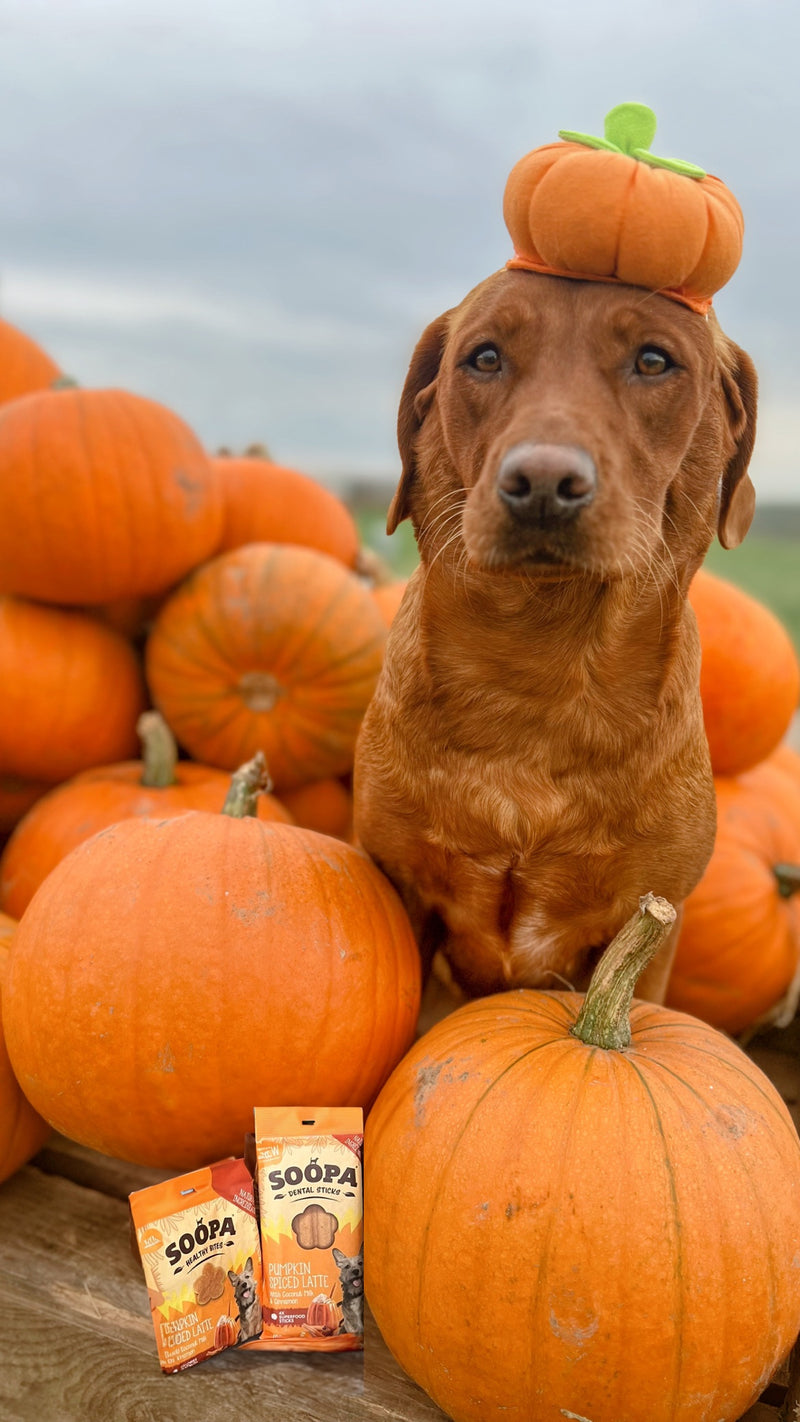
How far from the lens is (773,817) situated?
9.36ft

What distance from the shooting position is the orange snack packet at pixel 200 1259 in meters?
1.52

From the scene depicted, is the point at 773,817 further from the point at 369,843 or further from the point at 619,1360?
the point at 619,1360

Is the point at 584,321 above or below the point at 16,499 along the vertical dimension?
above

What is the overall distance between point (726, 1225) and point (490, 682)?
2.96 ft

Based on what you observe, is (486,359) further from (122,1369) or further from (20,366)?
(20,366)

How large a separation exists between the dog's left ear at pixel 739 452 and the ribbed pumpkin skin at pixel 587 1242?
934 millimetres

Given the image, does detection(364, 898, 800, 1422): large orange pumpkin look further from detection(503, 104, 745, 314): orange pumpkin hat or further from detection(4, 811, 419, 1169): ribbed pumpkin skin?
detection(503, 104, 745, 314): orange pumpkin hat

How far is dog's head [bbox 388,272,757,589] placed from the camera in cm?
142

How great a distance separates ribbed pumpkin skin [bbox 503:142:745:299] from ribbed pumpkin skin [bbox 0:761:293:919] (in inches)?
61.2

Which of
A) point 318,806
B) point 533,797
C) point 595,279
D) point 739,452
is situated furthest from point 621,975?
point 318,806

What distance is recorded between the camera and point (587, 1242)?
1.39 meters

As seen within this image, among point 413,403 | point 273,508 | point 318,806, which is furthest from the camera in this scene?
point 273,508

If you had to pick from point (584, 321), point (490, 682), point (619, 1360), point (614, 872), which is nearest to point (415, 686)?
point (490, 682)

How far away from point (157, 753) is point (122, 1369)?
1394 millimetres
